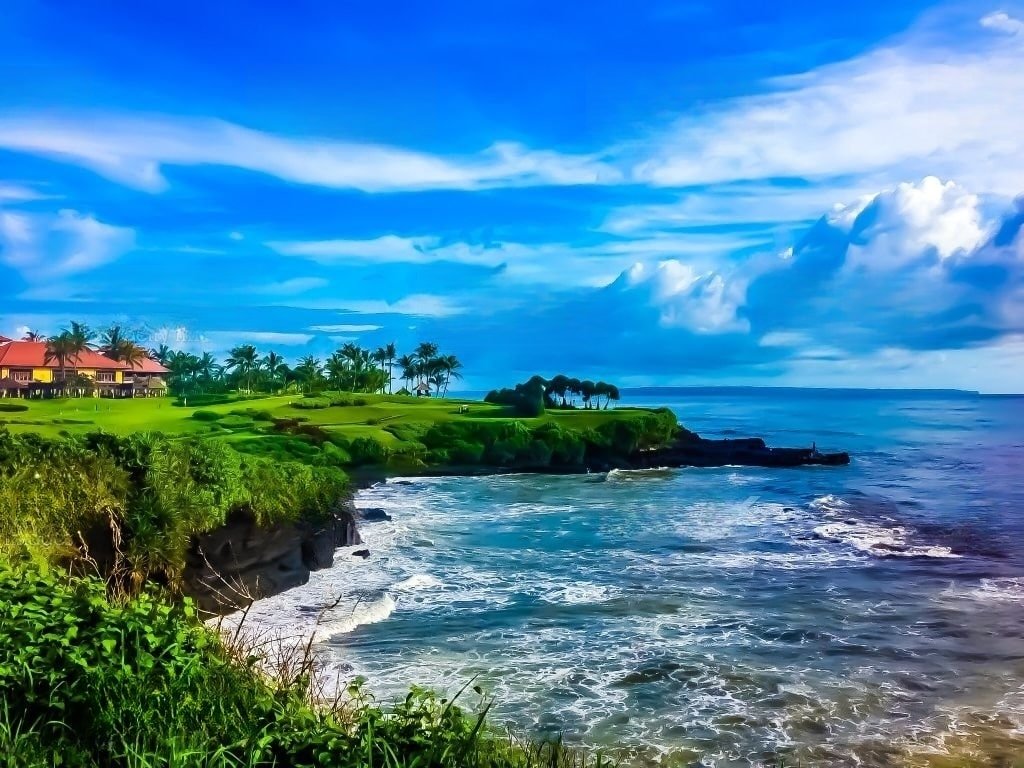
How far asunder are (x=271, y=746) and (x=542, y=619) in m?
9.67

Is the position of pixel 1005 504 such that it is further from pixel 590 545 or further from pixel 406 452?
pixel 406 452

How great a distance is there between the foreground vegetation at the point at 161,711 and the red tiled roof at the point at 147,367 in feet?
173

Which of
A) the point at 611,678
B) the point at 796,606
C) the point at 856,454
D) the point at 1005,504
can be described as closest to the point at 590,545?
the point at 796,606

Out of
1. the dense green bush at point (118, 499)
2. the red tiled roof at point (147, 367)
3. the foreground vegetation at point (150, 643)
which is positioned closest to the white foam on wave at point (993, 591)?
the foreground vegetation at point (150, 643)

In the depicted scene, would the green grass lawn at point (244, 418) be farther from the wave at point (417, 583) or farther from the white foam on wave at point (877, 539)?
the white foam on wave at point (877, 539)

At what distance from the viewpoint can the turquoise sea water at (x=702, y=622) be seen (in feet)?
32.4

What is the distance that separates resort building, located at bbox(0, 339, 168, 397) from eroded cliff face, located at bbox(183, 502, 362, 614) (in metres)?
29.5

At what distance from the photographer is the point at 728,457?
50562 millimetres

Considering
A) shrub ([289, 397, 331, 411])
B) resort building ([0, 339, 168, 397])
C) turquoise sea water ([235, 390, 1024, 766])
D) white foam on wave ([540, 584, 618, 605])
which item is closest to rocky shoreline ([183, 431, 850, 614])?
turquoise sea water ([235, 390, 1024, 766])

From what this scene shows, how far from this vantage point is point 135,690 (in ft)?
18.1

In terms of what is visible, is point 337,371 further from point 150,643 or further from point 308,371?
point 150,643

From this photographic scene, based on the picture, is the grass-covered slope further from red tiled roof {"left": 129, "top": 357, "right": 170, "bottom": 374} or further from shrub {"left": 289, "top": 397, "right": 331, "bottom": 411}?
red tiled roof {"left": 129, "top": 357, "right": 170, "bottom": 374}

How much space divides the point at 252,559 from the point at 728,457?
40439 mm

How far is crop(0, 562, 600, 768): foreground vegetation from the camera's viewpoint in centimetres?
480
